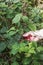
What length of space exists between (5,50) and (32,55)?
0.41m

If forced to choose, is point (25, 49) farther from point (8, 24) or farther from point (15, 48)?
point (8, 24)

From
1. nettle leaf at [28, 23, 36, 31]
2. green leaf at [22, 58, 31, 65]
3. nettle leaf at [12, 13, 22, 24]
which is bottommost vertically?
green leaf at [22, 58, 31, 65]

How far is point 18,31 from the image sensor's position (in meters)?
2.46

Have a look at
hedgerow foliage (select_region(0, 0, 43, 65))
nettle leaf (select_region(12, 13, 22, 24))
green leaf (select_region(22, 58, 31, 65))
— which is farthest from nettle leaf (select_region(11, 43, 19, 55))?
nettle leaf (select_region(12, 13, 22, 24))

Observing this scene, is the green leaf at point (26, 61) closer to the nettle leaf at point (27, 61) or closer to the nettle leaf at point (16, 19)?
the nettle leaf at point (27, 61)

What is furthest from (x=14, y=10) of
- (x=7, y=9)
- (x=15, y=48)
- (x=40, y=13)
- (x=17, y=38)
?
(x=15, y=48)

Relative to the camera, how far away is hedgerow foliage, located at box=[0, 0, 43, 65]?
7.24ft

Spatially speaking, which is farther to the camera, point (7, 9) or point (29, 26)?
point (7, 9)

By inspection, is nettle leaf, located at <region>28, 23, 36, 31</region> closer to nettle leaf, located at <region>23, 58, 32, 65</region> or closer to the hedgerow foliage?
the hedgerow foliage

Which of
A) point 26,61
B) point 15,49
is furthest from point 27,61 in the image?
point 15,49

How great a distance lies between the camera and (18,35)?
Result: 8.06ft

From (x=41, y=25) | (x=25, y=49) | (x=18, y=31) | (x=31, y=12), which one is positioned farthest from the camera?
(x=31, y=12)

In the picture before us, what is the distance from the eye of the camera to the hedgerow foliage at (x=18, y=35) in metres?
2.21

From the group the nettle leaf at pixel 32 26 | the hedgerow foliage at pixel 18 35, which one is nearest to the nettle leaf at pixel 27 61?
the hedgerow foliage at pixel 18 35
